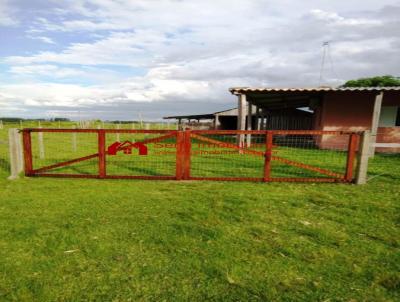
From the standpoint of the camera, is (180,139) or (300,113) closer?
(180,139)

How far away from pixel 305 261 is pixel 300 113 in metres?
32.9

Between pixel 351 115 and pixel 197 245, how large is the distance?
46.6ft

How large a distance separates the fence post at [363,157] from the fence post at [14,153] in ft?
27.2

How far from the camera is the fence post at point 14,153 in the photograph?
678cm

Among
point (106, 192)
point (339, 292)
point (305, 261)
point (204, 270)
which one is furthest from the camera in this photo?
point (106, 192)

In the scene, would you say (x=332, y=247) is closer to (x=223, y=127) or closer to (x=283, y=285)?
(x=283, y=285)

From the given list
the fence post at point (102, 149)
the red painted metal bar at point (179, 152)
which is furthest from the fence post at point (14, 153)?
the red painted metal bar at point (179, 152)

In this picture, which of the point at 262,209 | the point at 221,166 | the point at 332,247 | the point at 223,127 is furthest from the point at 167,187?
the point at 223,127

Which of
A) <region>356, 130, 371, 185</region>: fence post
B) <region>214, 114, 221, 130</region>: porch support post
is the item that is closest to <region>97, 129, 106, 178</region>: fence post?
<region>356, 130, 371, 185</region>: fence post

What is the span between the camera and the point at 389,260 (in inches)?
123

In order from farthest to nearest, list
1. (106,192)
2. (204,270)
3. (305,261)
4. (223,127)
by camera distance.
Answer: (223,127)
(106,192)
(305,261)
(204,270)

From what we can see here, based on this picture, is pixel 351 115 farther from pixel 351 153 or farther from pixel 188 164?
pixel 188 164

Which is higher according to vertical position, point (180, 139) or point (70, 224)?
point (180, 139)

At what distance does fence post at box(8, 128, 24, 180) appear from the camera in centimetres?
678
